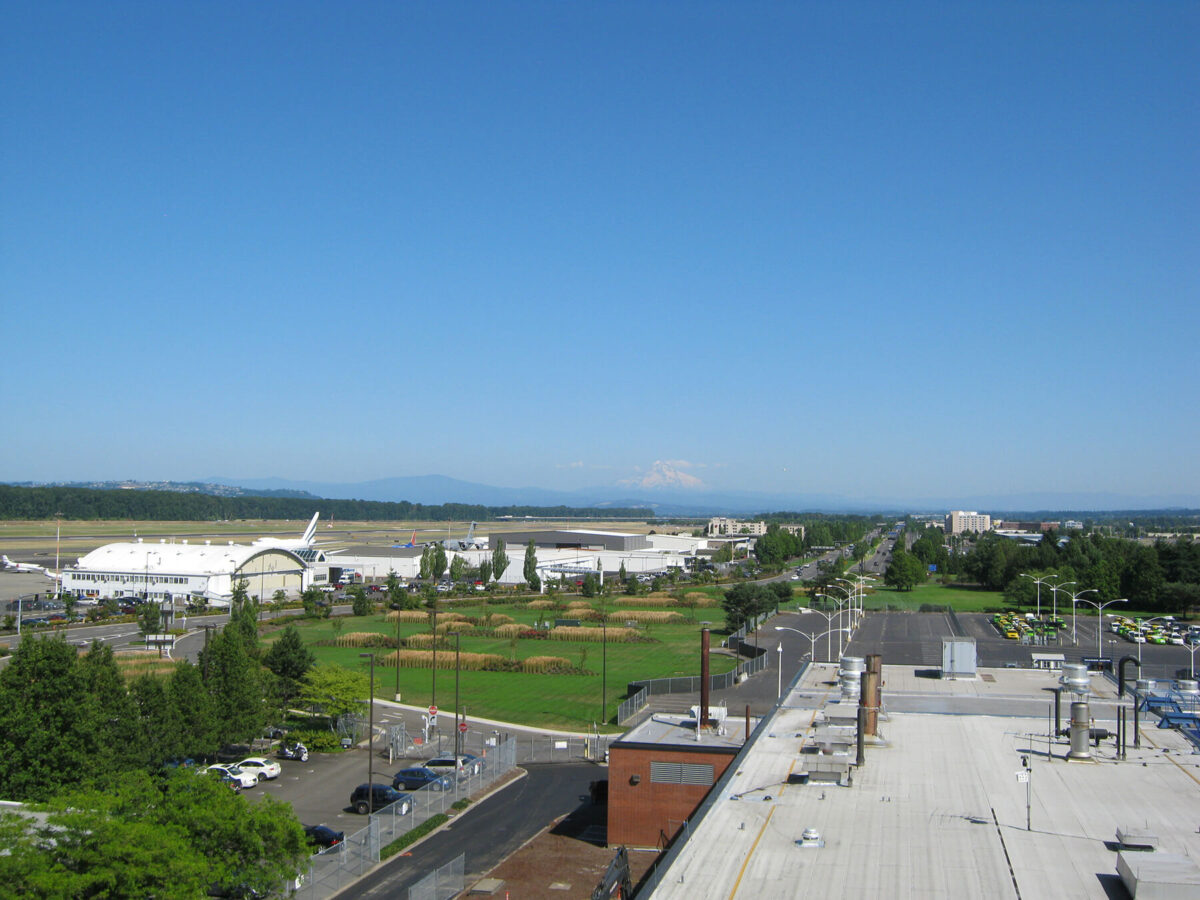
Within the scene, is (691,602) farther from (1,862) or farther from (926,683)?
(1,862)

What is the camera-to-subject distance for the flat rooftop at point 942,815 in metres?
17.3

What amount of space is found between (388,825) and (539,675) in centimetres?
2996

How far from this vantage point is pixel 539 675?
5925 cm

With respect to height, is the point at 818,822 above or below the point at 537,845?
above

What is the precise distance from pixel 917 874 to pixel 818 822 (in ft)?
10.5

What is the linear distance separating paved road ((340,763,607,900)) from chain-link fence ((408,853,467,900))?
0.41 m

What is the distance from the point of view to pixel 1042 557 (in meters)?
113

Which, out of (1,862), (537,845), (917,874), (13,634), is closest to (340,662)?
(13,634)

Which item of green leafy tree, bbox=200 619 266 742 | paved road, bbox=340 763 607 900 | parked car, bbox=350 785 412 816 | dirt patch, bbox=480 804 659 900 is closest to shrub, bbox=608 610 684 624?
paved road, bbox=340 763 607 900

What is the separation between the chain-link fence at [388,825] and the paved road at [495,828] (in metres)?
0.51

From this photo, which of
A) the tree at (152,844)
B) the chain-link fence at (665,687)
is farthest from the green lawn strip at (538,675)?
the tree at (152,844)

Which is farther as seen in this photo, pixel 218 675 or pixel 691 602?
pixel 691 602

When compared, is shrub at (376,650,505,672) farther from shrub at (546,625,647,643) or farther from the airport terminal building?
the airport terminal building

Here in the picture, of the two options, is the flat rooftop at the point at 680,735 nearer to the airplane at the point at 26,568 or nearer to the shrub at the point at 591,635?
the shrub at the point at 591,635
